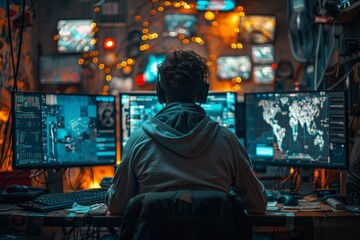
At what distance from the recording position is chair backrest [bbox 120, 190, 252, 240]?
4.54 ft

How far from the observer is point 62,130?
2471 mm

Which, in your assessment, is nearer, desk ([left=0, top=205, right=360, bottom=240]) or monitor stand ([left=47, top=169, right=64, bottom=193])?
desk ([left=0, top=205, right=360, bottom=240])

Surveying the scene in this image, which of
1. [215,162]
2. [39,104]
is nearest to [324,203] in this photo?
[215,162]

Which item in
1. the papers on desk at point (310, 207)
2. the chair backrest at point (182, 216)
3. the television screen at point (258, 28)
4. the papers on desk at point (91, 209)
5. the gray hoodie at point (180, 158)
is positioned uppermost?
the television screen at point (258, 28)

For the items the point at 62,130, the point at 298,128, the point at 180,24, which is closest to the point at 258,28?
the point at 180,24

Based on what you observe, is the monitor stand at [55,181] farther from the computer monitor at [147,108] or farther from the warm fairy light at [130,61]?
the warm fairy light at [130,61]

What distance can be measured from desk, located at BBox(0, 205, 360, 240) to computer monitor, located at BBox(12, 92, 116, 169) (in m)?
0.41

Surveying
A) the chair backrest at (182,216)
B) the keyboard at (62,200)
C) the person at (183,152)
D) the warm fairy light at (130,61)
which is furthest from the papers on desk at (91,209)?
the warm fairy light at (130,61)

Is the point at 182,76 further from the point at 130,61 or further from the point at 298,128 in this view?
the point at 130,61

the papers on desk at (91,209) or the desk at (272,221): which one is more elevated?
the papers on desk at (91,209)

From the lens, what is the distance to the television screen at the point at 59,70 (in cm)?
508

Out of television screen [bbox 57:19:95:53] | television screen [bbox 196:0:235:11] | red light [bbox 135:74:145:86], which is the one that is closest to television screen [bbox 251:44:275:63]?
television screen [bbox 196:0:235:11]

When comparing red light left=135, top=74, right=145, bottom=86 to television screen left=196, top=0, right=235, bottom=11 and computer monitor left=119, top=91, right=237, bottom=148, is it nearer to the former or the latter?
television screen left=196, top=0, right=235, bottom=11

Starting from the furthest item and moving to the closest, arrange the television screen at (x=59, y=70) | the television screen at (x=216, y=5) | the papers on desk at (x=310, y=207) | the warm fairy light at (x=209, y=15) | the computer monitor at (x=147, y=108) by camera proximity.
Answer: the warm fairy light at (x=209, y=15)
the television screen at (x=216, y=5)
the television screen at (x=59, y=70)
the computer monitor at (x=147, y=108)
the papers on desk at (x=310, y=207)
